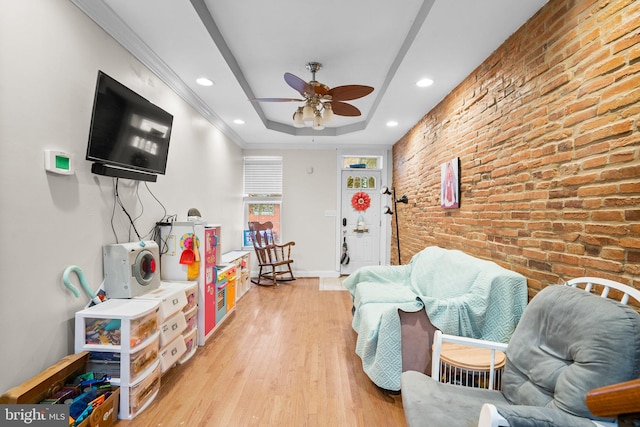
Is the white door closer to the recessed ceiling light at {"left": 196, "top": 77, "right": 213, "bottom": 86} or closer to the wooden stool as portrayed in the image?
the recessed ceiling light at {"left": 196, "top": 77, "right": 213, "bottom": 86}

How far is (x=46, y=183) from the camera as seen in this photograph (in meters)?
1.54

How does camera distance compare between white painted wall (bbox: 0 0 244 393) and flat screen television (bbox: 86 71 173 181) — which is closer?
white painted wall (bbox: 0 0 244 393)

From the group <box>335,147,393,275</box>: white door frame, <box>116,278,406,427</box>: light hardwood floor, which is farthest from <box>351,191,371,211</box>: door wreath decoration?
<box>116,278,406,427</box>: light hardwood floor

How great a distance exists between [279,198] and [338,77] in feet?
9.26

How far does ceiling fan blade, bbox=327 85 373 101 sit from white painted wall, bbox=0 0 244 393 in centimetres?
163

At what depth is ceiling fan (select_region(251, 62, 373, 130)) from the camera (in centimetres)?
241

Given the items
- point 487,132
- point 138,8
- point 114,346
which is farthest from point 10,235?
point 487,132

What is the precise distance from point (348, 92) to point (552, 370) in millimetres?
2285

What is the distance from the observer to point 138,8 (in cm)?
182

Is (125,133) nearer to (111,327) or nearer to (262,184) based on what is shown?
(111,327)

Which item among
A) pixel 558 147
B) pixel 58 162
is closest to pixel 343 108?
pixel 558 147

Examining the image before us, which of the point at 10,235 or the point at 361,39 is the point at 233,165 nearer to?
the point at 361,39

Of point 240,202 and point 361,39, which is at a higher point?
point 361,39

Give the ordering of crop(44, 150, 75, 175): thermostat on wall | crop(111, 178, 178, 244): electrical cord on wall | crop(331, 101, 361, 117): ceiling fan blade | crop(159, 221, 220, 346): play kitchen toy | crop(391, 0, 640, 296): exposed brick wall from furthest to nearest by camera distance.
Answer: crop(331, 101, 361, 117): ceiling fan blade < crop(159, 221, 220, 346): play kitchen toy < crop(111, 178, 178, 244): electrical cord on wall < crop(44, 150, 75, 175): thermostat on wall < crop(391, 0, 640, 296): exposed brick wall
